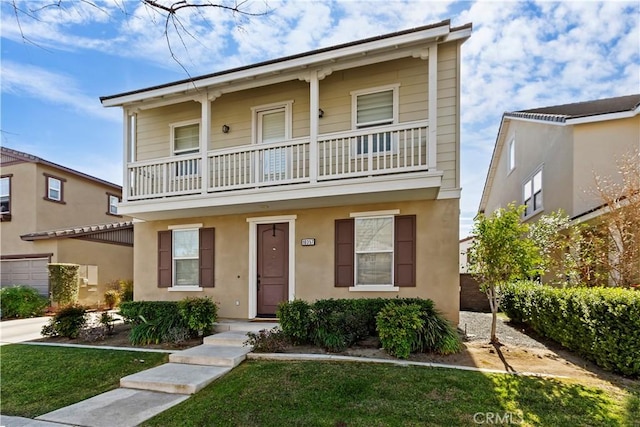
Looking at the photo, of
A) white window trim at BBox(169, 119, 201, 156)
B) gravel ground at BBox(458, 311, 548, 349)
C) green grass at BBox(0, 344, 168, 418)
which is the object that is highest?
white window trim at BBox(169, 119, 201, 156)

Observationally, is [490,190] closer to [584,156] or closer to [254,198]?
[584,156]

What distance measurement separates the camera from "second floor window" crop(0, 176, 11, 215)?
1630 cm

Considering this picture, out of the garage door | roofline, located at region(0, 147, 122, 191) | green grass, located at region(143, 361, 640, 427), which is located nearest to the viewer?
green grass, located at region(143, 361, 640, 427)

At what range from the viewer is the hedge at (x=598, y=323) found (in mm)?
5059

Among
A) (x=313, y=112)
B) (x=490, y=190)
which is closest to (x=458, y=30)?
(x=313, y=112)

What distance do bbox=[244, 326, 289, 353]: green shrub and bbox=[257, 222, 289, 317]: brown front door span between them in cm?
202

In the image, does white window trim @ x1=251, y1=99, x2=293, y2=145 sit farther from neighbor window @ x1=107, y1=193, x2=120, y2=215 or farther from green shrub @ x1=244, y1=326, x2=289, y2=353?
neighbor window @ x1=107, y1=193, x2=120, y2=215

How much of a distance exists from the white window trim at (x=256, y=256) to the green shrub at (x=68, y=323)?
4084mm

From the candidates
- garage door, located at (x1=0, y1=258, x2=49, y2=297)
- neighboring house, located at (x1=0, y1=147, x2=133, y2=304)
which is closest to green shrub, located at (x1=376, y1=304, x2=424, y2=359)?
neighboring house, located at (x1=0, y1=147, x2=133, y2=304)

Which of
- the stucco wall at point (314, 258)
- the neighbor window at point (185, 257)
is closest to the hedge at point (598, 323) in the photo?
the stucco wall at point (314, 258)

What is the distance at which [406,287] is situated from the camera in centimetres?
800

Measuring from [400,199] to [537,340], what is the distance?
4.30m

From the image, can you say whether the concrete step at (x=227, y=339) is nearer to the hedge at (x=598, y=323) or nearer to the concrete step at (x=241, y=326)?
the concrete step at (x=241, y=326)

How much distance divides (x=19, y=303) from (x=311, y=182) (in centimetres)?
1289
